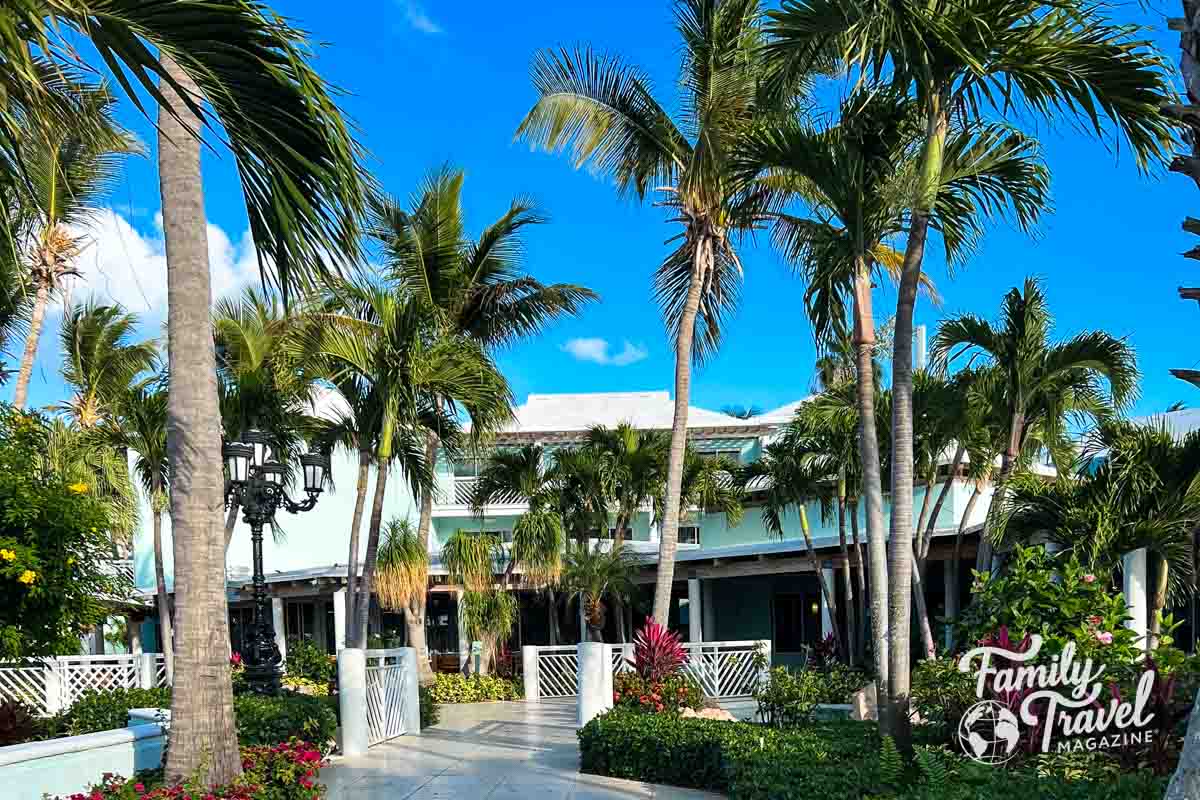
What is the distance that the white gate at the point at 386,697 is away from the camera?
47.0 ft

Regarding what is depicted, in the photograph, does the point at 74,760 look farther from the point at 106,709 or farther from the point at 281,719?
the point at 106,709

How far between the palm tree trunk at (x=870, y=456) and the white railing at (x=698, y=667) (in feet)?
16.2

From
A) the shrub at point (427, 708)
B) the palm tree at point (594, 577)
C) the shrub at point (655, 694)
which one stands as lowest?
the shrub at point (427, 708)

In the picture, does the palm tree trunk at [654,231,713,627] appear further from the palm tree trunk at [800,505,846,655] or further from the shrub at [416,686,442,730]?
the palm tree trunk at [800,505,846,655]

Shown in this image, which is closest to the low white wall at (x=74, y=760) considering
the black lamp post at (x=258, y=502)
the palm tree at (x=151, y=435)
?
the black lamp post at (x=258, y=502)

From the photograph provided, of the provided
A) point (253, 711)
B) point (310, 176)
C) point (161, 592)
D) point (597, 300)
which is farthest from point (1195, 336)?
point (161, 592)

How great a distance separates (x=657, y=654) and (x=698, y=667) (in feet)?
17.5

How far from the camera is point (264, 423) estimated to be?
17.5 meters

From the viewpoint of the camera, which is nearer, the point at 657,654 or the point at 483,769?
the point at 483,769

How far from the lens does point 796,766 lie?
7.90m

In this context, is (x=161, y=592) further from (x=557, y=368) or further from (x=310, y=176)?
(x=557, y=368)

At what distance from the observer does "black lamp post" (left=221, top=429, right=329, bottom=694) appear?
1190 centimetres

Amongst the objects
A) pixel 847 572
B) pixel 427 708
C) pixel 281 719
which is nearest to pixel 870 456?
pixel 281 719

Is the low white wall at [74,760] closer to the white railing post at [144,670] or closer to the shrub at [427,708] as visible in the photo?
the shrub at [427,708]
